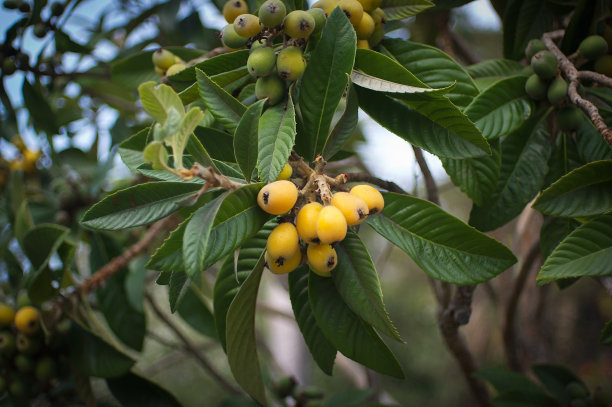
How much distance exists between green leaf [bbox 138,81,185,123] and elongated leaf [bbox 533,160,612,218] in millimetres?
686

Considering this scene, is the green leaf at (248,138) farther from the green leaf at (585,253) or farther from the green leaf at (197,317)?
the green leaf at (197,317)

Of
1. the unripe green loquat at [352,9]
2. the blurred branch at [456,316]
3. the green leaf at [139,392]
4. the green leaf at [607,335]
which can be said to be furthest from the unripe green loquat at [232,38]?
the green leaf at [139,392]

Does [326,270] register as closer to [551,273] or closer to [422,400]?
[551,273]

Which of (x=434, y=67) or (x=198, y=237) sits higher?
(x=434, y=67)

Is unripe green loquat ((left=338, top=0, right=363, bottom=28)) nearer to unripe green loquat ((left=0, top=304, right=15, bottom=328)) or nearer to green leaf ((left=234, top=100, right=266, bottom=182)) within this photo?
green leaf ((left=234, top=100, right=266, bottom=182))

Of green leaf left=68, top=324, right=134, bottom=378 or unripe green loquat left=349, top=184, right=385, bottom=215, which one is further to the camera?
green leaf left=68, top=324, right=134, bottom=378

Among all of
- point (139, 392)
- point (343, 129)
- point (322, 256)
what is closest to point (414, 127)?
point (343, 129)

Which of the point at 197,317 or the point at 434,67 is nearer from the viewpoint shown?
the point at 434,67

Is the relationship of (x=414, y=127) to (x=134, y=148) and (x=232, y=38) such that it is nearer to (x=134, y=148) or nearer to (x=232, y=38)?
(x=232, y=38)

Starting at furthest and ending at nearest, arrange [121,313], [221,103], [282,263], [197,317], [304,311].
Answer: [197,317] → [121,313] → [304,311] → [221,103] → [282,263]

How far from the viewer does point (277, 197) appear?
0.74 meters

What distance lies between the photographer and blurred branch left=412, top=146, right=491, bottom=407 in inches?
52.0

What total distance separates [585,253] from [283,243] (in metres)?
0.53

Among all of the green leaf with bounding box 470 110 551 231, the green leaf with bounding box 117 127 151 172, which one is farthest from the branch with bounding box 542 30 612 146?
the green leaf with bounding box 117 127 151 172
